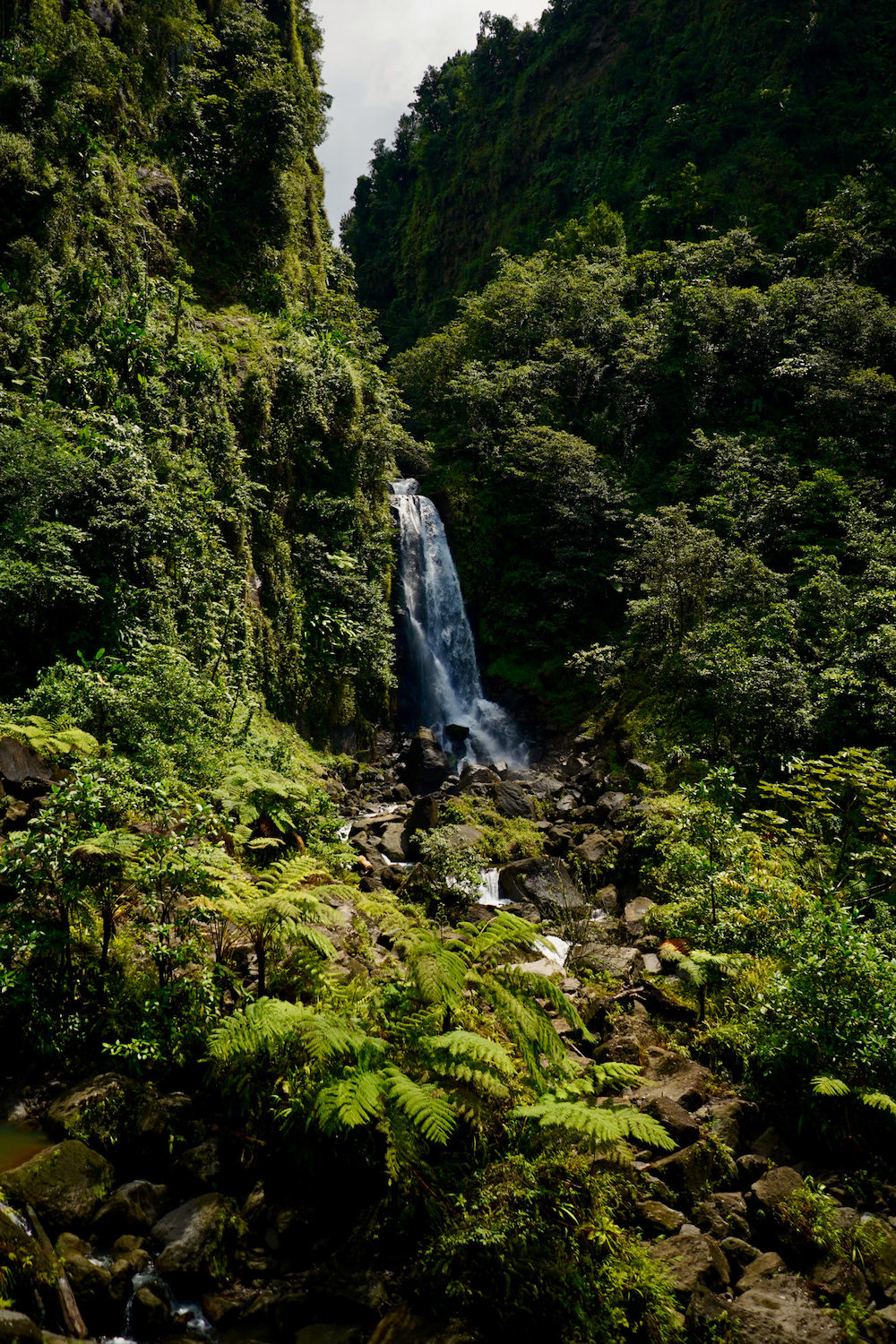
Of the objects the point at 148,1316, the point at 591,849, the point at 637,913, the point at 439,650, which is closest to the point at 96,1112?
the point at 148,1316

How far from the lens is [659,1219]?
3738 mm

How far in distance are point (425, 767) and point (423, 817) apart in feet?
12.8

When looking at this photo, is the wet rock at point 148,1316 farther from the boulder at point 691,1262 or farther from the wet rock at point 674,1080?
the wet rock at point 674,1080

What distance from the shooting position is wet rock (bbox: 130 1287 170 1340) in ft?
10.4

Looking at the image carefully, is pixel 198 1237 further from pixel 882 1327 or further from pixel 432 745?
pixel 432 745

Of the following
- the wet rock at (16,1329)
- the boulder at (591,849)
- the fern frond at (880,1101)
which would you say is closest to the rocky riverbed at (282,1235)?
the wet rock at (16,1329)

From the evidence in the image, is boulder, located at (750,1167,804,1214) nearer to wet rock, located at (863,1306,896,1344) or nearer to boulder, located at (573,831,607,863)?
wet rock, located at (863,1306,896,1344)

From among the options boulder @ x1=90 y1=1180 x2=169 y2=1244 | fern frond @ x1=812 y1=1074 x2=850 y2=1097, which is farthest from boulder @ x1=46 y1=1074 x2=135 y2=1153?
fern frond @ x1=812 y1=1074 x2=850 y2=1097

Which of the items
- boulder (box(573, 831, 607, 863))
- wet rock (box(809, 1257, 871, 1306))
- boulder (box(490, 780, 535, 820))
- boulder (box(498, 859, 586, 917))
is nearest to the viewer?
wet rock (box(809, 1257, 871, 1306))

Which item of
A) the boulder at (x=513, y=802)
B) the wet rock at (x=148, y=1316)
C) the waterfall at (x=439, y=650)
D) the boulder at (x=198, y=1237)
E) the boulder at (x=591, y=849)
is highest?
the waterfall at (x=439, y=650)

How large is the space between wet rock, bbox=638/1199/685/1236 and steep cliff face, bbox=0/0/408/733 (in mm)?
7952

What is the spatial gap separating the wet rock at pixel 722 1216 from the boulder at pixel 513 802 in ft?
31.1

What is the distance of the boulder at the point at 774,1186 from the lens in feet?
12.7

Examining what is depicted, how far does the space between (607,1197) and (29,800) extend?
5.06m
